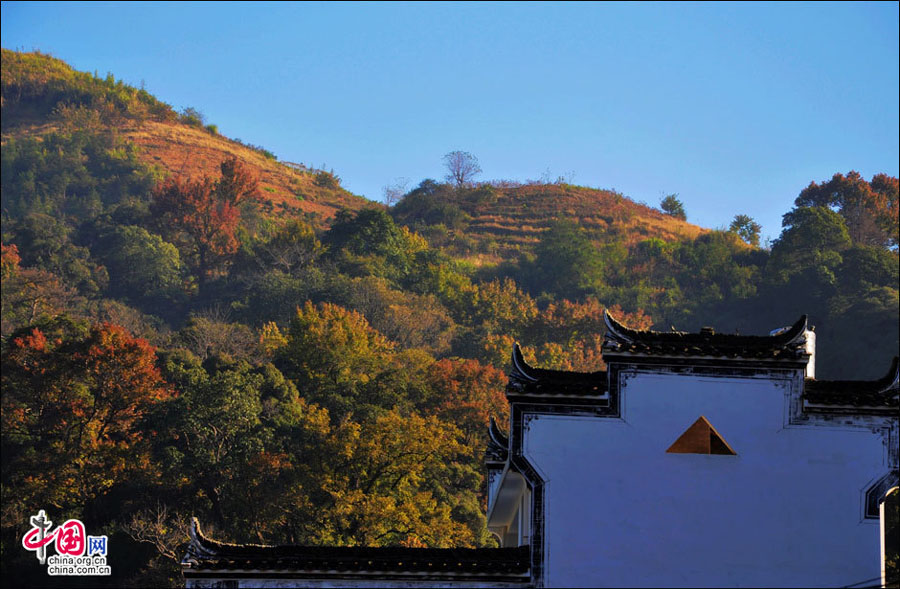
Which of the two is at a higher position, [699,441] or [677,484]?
[699,441]

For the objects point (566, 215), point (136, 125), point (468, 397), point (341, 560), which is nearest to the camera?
point (341, 560)

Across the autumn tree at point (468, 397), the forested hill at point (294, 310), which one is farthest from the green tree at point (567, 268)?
the autumn tree at point (468, 397)

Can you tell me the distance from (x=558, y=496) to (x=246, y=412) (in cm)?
3639

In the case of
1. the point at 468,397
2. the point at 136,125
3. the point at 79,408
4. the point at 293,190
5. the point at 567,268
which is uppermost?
the point at 136,125

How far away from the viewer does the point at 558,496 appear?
16.0 meters

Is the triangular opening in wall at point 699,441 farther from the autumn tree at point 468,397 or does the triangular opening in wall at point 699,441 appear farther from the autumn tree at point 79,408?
the autumn tree at point 468,397

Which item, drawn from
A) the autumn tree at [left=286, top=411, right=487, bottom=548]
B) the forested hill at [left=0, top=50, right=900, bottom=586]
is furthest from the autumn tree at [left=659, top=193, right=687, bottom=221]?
the autumn tree at [left=286, top=411, right=487, bottom=548]

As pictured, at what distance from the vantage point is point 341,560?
15.8 metres

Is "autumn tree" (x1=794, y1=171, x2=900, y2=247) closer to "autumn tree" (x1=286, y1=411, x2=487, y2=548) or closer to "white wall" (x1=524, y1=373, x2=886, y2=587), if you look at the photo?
"autumn tree" (x1=286, y1=411, x2=487, y2=548)

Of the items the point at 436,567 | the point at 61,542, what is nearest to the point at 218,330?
the point at 61,542

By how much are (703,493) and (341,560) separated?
4.85 m

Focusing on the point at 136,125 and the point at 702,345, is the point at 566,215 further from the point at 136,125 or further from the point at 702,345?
the point at 702,345
